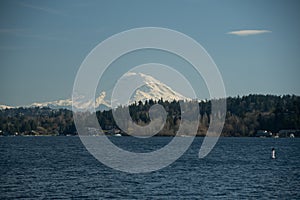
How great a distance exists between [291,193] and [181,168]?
Answer: 35841mm

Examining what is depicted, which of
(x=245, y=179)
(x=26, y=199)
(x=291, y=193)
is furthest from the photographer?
(x=245, y=179)

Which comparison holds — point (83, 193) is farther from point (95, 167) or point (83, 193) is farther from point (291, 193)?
point (95, 167)

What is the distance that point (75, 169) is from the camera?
94.0 metres

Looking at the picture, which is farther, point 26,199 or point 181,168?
point 181,168

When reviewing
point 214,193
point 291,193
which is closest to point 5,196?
point 214,193

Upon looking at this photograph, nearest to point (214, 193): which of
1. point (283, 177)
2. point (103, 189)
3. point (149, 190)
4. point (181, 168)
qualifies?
point (149, 190)

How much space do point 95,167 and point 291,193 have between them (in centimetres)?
4355

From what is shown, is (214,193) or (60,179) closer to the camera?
(214,193)

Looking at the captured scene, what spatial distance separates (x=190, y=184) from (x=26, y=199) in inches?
889

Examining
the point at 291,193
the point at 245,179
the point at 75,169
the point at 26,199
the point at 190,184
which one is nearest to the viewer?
the point at 26,199

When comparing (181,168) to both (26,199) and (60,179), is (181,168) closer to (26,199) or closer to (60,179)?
(60,179)

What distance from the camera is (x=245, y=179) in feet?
261

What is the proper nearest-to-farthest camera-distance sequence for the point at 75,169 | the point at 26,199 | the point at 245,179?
the point at 26,199 < the point at 245,179 < the point at 75,169

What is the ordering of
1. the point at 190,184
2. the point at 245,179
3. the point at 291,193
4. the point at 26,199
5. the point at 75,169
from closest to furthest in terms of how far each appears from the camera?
1. the point at 26,199
2. the point at 291,193
3. the point at 190,184
4. the point at 245,179
5. the point at 75,169
